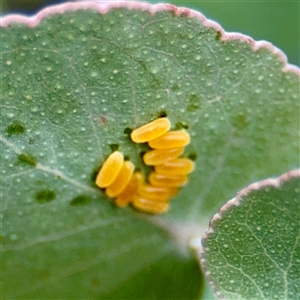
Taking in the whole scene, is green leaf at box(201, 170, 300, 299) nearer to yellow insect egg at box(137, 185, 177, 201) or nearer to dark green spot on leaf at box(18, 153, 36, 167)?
yellow insect egg at box(137, 185, 177, 201)

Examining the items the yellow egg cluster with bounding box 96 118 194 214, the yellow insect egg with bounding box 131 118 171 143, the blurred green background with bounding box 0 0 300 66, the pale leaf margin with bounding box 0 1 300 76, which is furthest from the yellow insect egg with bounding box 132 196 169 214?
the blurred green background with bounding box 0 0 300 66

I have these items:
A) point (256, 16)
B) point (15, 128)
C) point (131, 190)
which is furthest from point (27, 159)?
point (256, 16)

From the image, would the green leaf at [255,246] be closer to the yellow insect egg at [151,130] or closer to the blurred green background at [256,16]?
the yellow insect egg at [151,130]

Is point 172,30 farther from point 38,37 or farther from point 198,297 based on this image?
point 198,297

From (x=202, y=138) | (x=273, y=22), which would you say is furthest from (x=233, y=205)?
(x=273, y=22)

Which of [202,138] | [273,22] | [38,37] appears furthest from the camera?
[273,22]

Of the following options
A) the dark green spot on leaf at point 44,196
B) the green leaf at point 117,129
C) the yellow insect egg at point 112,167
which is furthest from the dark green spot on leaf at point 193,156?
the dark green spot on leaf at point 44,196
